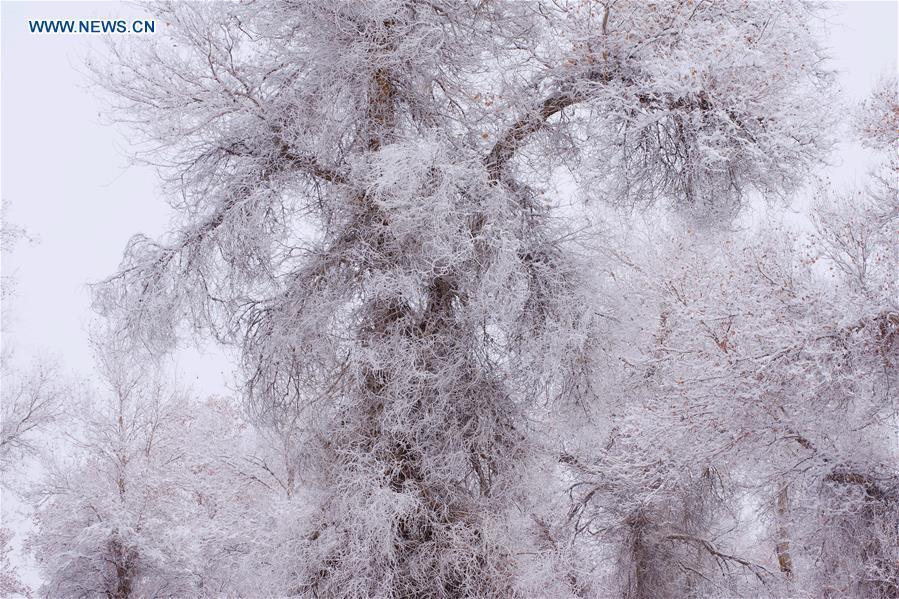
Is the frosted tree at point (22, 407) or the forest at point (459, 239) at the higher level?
the frosted tree at point (22, 407)

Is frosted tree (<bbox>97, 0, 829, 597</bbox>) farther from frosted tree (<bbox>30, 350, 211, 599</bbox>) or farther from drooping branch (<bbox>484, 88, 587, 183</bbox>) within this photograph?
frosted tree (<bbox>30, 350, 211, 599</bbox>)

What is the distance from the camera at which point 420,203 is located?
27.6 feet

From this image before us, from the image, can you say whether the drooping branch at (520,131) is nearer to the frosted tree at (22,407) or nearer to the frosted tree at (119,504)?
the frosted tree at (119,504)

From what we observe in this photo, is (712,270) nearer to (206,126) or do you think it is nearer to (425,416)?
(425,416)

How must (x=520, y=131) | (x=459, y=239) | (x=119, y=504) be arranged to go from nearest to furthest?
(x=459, y=239), (x=520, y=131), (x=119, y=504)

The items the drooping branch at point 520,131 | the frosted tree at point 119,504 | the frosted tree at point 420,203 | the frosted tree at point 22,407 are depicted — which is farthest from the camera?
the frosted tree at point 119,504

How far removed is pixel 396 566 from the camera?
8.51 m

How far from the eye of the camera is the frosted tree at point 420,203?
8.57m

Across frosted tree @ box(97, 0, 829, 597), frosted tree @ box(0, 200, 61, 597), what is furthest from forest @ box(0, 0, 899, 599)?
frosted tree @ box(0, 200, 61, 597)

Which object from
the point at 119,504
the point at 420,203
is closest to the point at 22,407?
the point at 119,504

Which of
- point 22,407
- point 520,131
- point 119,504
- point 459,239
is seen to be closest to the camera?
point 459,239

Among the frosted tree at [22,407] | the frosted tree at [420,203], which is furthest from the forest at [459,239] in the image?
the frosted tree at [22,407]

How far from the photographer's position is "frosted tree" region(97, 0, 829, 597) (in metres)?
8.57

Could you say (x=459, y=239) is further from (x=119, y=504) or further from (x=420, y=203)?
(x=119, y=504)
